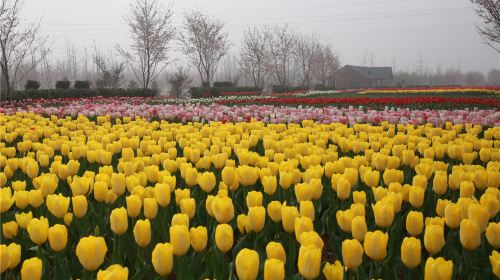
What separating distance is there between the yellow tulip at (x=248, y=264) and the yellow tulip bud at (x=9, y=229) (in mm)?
1271

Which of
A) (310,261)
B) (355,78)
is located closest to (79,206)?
(310,261)

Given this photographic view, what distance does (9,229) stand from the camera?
2.18m

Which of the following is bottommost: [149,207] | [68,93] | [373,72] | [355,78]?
[149,207]

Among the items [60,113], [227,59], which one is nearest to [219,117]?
[60,113]

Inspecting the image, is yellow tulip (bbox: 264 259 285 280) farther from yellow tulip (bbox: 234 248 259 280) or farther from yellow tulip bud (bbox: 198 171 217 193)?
yellow tulip bud (bbox: 198 171 217 193)

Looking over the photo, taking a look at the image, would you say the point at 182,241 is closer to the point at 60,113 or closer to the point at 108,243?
the point at 108,243

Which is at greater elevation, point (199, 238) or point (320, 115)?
point (320, 115)

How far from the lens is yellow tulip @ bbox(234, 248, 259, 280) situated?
4.82 ft

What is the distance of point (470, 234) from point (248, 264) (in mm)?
910

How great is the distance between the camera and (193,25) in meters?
34.1

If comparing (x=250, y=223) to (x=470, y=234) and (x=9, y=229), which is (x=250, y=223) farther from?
(x=9, y=229)

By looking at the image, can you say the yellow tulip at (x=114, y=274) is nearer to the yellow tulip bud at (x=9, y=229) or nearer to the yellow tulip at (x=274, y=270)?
the yellow tulip at (x=274, y=270)

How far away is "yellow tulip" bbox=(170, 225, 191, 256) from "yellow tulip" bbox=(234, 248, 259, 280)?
0.99 feet

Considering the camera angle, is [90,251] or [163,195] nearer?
[90,251]
